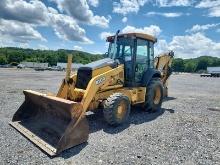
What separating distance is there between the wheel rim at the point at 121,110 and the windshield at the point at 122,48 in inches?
82.9

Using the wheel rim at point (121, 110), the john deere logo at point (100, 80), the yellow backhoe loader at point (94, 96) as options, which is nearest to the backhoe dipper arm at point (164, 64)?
the yellow backhoe loader at point (94, 96)

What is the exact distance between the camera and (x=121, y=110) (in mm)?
7836

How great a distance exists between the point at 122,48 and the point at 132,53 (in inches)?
17.7

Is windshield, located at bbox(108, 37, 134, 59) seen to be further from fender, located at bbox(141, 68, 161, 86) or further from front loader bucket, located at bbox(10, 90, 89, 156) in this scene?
front loader bucket, located at bbox(10, 90, 89, 156)

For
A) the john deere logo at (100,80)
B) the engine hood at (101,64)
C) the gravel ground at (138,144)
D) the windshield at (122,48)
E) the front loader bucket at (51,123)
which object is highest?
the windshield at (122,48)

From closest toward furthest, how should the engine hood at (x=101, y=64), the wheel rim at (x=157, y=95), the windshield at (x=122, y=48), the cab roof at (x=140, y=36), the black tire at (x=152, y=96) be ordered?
the engine hood at (x=101, y=64) < the cab roof at (x=140, y=36) < the windshield at (x=122, y=48) < the black tire at (x=152, y=96) < the wheel rim at (x=157, y=95)

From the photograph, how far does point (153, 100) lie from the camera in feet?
32.4

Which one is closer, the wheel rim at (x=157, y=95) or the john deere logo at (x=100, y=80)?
the john deere logo at (x=100, y=80)

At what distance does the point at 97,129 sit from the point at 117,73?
2.04 metres

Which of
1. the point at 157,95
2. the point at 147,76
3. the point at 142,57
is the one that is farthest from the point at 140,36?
the point at 157,95

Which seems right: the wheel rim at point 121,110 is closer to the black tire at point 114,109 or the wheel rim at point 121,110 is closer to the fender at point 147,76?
the black tire at point 114,109

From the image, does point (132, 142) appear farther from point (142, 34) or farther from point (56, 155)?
point (142, 34)

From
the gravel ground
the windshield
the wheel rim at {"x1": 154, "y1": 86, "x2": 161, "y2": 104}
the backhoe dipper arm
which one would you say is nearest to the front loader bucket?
the gravel ground

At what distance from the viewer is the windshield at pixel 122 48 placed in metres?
9.17
